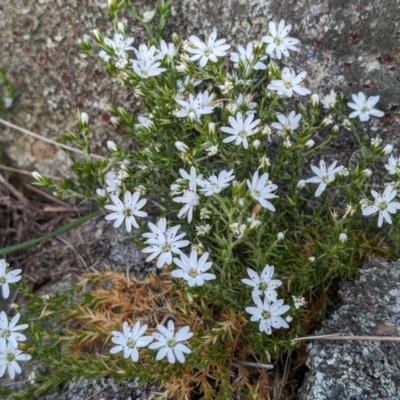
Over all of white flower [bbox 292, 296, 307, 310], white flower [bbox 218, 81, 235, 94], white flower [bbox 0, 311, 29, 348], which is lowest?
white flower [bbox 292, 296, 307, 310]

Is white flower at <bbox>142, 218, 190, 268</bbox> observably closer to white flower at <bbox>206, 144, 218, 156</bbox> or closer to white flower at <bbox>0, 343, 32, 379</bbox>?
white flower at <bbox>206, 144, 218, 156</bbox>

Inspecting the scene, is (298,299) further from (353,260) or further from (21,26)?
(21,26)

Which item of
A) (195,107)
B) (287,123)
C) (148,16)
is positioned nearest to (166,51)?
(148,16)

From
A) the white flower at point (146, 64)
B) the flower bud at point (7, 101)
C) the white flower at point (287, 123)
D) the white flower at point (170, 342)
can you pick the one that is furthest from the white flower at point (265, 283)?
the flower bud at point (7, 101)

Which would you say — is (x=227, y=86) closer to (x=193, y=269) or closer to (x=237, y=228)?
(x=237, y=228)

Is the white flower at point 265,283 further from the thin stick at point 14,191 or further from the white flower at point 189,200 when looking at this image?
the thin stick at point 14,191

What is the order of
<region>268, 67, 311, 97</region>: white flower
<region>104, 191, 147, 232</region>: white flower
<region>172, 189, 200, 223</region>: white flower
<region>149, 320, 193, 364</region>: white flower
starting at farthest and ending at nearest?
<region>268, 67, 311, 97</region>: white flower
<region>104, 191, 147, 232</region>: white flower
<region>172, 189, 200, 223</region>: white flower
<region>149, 320, 193, 364</region>: white flower

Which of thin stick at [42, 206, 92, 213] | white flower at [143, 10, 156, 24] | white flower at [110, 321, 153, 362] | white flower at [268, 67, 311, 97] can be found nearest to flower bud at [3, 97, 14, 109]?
thin stick at [42, 206, 92, 213]
